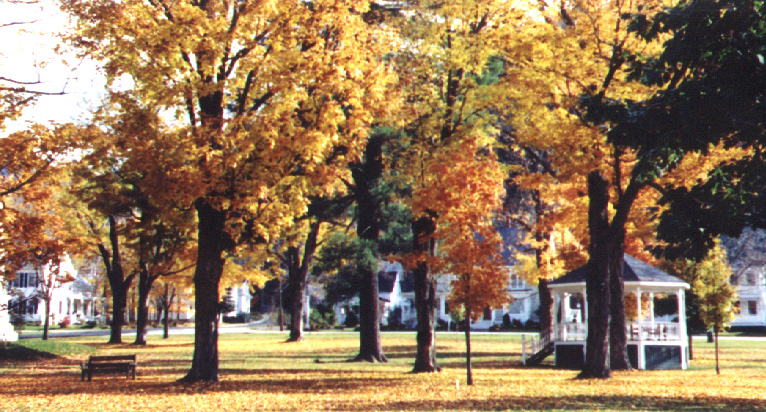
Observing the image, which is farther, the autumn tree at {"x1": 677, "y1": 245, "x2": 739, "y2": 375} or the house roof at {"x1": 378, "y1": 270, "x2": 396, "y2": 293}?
the house roof at {"x1": 378, "y1": 270, "x2": 396, "y2": 293}

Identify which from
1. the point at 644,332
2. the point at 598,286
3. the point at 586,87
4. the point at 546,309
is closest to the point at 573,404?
the point at 598,286

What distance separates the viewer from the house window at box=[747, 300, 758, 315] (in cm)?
7494

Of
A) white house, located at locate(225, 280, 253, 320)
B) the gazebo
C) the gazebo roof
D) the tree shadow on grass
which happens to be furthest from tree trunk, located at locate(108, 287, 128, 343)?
white house, located at locate(225, 280, 253, 320)

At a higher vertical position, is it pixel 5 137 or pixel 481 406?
pixel 5 137

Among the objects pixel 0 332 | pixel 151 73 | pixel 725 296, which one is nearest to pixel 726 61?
pixel 151 73

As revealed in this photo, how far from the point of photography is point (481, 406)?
16.2 meters

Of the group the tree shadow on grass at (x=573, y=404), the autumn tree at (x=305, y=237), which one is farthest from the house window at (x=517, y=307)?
the tree shadow on grass at (x=573, y=404)

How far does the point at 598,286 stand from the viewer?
24.5m

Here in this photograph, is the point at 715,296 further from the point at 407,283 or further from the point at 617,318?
the point at 407,283

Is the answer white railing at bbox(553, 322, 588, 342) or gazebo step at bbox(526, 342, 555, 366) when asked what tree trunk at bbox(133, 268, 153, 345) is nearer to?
gazebo step at bbox(526, 342, 555, 366)

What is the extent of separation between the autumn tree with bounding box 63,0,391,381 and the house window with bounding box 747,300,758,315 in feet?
212

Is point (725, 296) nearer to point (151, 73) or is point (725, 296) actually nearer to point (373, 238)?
point (373, 238)

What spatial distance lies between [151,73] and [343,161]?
618 cm

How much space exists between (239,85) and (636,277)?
18.1 metres
